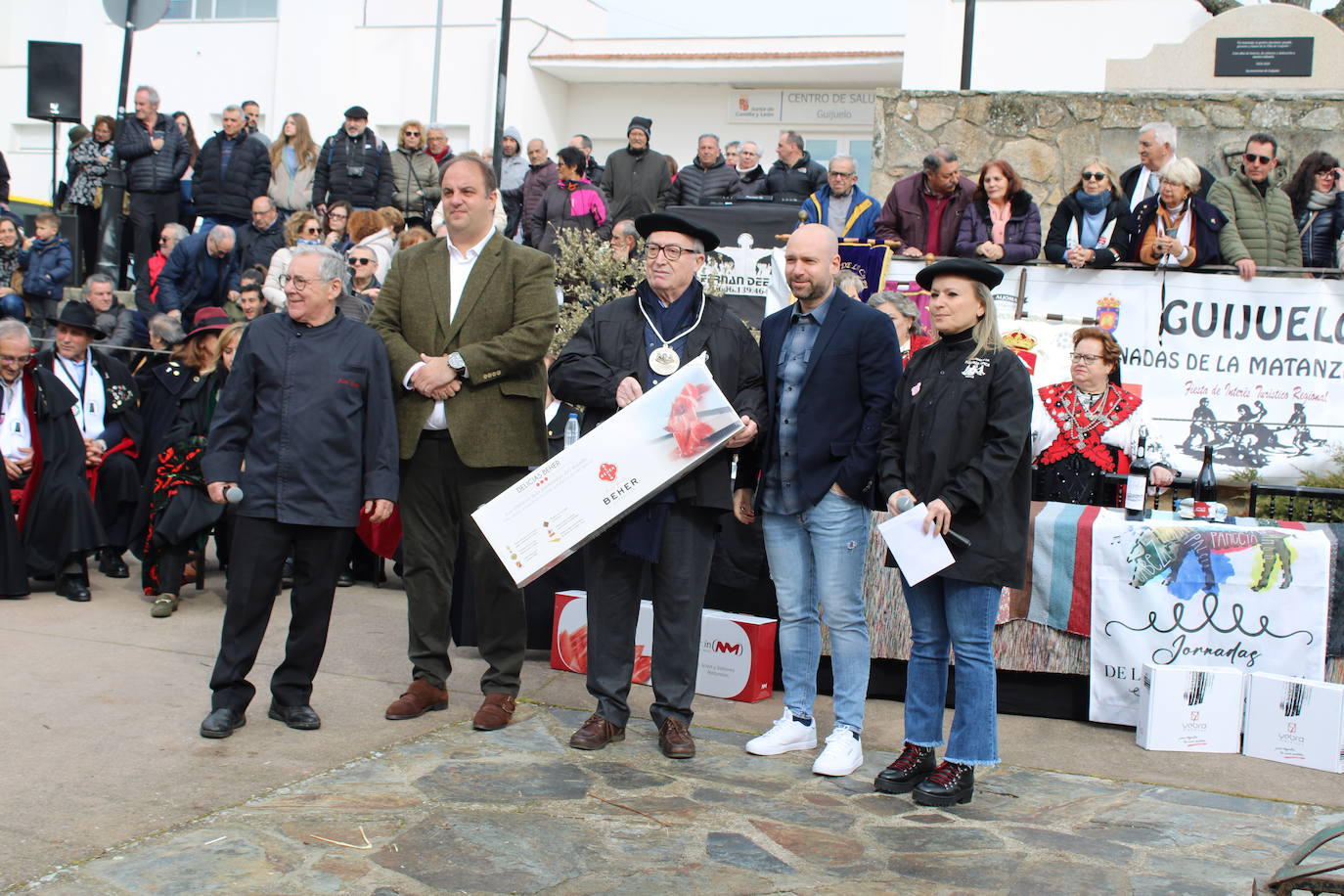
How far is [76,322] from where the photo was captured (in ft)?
26.6

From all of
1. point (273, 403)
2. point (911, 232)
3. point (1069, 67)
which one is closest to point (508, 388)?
point (273, 403)

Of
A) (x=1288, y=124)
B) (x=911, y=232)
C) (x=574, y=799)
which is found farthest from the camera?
(x=1288, y=124)

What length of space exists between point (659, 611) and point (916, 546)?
1072mm

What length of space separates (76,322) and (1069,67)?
1451 cm

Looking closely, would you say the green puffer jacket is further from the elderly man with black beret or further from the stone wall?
the elderly man with black beret

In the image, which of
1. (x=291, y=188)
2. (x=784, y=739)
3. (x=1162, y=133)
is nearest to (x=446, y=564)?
(x=784, y=739)

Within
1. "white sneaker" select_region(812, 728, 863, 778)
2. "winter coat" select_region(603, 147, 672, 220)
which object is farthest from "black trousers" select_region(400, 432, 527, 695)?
"winter coat" select_region(603, 147, 672, 220)

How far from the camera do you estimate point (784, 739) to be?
509 cm

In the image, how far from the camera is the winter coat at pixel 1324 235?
858 cm

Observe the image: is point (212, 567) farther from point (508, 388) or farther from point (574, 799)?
point (574, 799)

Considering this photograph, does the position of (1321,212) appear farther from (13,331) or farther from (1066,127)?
(13,331)

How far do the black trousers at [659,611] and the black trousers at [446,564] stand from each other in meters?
0.41

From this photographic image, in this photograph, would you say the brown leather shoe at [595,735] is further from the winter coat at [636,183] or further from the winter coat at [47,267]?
the winter coat at [47,267]

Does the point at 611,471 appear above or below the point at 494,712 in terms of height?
above
